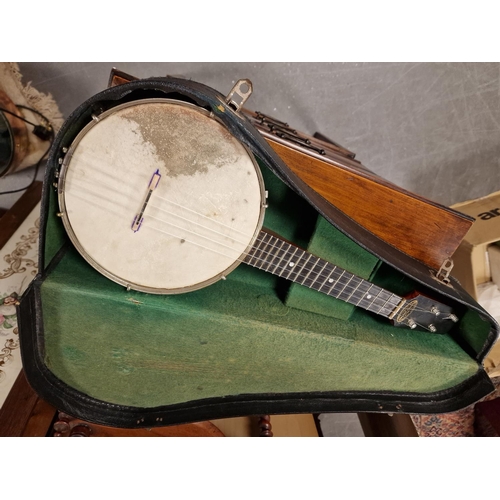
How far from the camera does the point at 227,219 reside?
33.1 inches

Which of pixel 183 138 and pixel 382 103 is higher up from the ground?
pixel 382 103

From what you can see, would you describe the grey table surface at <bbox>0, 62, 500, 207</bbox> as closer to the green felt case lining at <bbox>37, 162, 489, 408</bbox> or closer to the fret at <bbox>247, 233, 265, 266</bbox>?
the green felt case lining at <bbox>37, 162, 489, 408</bbox>

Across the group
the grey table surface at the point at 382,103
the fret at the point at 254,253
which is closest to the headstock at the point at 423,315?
the fret at the point at 254,253

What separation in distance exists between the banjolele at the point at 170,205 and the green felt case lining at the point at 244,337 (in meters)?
0.06

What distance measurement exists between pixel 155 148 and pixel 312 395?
82 centimetres

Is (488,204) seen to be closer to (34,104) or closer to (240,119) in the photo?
(240,119)

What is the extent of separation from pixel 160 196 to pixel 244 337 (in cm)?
40

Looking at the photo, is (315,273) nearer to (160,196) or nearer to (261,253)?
(261,253)

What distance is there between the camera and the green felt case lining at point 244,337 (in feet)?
2.92

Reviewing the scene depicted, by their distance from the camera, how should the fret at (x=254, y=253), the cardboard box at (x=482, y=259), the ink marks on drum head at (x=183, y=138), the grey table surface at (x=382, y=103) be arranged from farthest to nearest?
1. the grey table surface at (x=382, y=103)
2. the cardboard box at (x=482, y=259)
3. the fret at (x=254, y=253)
4. the ink marks on drum head at (x=183, y=138)

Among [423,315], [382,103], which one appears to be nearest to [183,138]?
[423,315]

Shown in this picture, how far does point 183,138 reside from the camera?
0.76 meters

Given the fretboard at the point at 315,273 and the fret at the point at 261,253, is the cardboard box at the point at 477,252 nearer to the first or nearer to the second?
the fretboard at the point at 315,273

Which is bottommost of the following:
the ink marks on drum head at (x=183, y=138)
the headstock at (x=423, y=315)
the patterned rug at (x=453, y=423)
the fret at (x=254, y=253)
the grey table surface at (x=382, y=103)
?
the patterned rug at (x=453, y=423)
